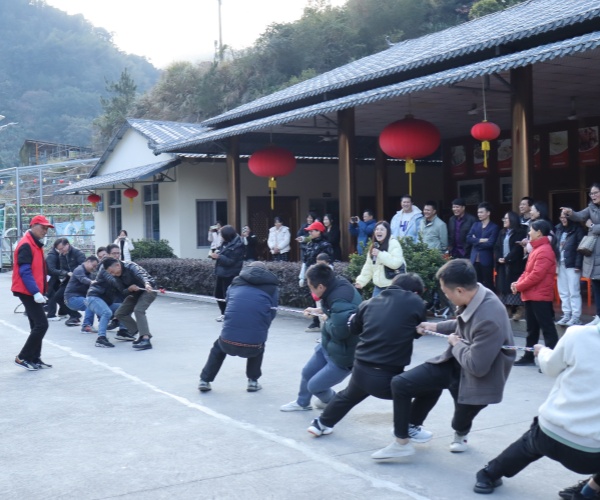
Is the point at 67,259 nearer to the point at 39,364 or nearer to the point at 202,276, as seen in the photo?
the point at 202,276

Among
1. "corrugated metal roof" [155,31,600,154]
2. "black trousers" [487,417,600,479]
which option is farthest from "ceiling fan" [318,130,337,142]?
"black trousers" [487,417,600,479]

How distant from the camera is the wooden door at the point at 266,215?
2122 cm

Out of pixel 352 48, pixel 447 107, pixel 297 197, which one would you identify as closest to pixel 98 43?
pixel 352 48

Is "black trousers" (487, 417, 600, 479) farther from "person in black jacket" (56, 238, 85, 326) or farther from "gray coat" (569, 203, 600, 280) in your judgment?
"person in black jacket" (56, 238, 85, 326)

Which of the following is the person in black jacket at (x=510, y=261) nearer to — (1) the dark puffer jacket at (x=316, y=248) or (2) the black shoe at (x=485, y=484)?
(1) the dark puffer jacket at (x=316, y=248)

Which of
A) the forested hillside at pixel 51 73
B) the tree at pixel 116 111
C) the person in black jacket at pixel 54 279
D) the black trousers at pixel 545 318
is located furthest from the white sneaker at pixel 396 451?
the forested hillside at pixel 51 73

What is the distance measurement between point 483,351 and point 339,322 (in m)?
1.38

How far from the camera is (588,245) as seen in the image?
8.80 m

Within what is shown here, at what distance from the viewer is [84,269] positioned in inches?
476

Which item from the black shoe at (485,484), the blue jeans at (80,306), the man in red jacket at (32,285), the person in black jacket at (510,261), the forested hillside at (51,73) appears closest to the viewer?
the black shoe at (485,484)

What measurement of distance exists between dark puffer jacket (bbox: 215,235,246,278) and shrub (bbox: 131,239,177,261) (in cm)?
789

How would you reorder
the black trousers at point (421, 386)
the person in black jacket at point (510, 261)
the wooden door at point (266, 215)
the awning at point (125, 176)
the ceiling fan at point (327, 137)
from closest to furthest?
the black trousers at point (421, 386) → the person in black jacket at point (510, 261) → the ceiling fan at point (327, 137) → the awning at point (125, 176) → the wooden door at point (266, 215)

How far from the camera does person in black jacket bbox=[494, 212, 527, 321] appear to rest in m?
9.84

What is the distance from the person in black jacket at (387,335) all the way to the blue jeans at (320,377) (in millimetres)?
701
